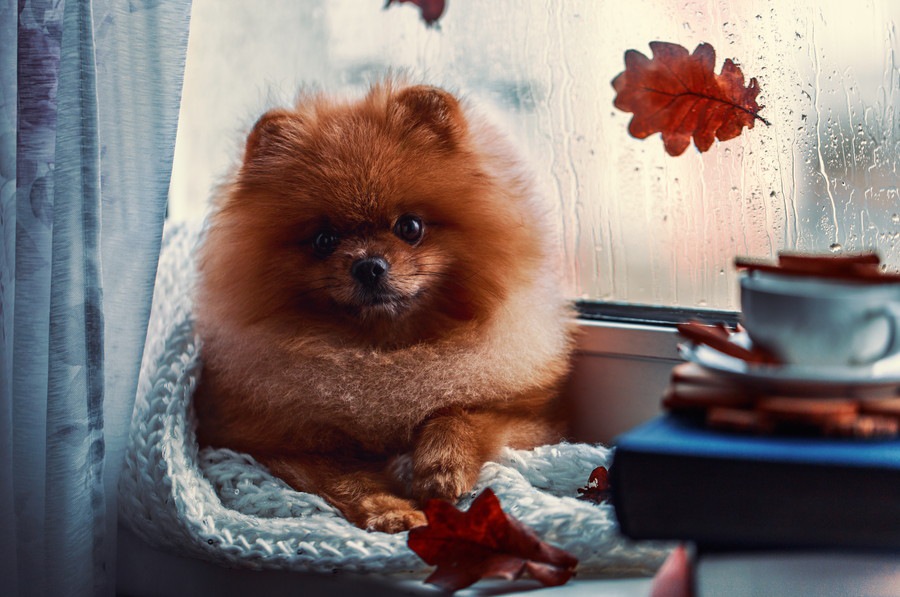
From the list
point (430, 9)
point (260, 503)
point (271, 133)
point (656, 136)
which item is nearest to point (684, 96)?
point (656, 136)

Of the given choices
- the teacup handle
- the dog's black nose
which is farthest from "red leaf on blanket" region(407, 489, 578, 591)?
the teacup handle

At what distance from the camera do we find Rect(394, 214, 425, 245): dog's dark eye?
111cm

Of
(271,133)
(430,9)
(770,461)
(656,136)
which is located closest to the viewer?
(770,461)

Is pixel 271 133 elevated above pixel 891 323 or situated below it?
above

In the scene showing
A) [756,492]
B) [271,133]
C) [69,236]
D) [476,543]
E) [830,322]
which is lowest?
[476,543]

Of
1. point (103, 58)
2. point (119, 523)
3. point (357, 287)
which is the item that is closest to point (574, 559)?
point (357, 287)

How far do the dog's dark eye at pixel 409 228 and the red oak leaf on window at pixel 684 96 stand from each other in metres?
0.43

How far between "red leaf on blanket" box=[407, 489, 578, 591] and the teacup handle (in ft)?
1.36

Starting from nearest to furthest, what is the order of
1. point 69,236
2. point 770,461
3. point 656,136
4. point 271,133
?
point 770,461 → point 69,236 → point 271,133 → point 656,136

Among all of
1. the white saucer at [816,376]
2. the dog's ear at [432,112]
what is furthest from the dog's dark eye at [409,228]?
the white saucer at [816,376]

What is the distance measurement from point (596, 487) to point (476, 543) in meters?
0.25

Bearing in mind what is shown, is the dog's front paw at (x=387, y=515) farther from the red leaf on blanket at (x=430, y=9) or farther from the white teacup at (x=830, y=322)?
the red leaf on blanket at (x=430, y=9)

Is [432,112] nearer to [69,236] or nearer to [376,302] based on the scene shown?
[376,302]

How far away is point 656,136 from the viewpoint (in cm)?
131
